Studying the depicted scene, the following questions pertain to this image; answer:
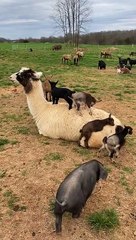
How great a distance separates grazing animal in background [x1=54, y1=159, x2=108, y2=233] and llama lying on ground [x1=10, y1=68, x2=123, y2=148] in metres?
1.97

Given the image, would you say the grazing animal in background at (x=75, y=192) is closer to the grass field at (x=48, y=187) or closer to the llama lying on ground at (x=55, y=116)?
the grass field at (x=48, y=187)

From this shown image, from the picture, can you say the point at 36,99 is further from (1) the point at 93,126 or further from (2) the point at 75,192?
(2) the point at 75,192

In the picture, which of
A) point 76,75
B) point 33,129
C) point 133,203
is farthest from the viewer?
point 76,75

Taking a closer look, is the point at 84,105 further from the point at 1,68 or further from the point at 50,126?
the point at 1,68

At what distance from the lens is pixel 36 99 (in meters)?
8.23

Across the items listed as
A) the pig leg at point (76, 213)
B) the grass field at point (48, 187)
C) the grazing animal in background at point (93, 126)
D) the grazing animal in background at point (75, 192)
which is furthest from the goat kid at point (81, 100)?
the pig leg at point (76, 213)

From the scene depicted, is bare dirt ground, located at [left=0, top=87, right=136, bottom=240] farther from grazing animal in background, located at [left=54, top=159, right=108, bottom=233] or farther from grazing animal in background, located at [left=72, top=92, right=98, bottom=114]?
grazing animal in background, located at [left=72, top=92, right=98, bottom=114]

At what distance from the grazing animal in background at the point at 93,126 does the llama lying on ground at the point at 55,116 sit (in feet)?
0.23

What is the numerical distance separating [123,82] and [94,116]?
8.78m

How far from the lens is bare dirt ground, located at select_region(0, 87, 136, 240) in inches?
192

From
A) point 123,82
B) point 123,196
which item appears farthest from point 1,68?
point 123,196

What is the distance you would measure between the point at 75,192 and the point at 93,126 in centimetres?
260

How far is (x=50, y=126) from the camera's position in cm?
791

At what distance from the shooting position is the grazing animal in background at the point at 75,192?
475cm
